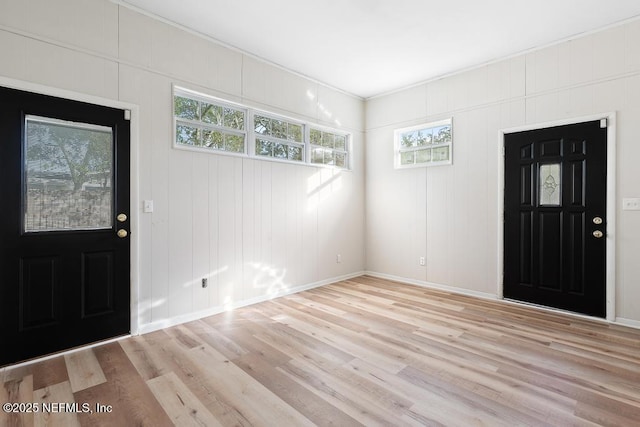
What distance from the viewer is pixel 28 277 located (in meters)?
2.60

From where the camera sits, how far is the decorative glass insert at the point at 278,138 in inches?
167

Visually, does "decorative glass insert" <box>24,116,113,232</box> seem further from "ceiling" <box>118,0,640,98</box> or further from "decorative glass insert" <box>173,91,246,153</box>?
"ceiling" <box>118,0,640,98</box>

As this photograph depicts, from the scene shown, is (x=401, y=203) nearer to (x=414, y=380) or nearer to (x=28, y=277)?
(x=414, y=380)

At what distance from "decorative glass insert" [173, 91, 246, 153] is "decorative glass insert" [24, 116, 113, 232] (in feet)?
2.47

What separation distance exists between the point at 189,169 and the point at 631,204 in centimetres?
474

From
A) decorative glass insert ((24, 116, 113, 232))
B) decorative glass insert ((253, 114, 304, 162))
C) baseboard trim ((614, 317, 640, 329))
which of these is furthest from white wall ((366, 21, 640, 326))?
decorative glass insert ((24, 116, 113, 232))

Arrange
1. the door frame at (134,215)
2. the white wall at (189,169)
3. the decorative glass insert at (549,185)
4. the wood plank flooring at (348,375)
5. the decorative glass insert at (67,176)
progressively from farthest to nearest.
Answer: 1. the decorative glass insert at (549,185)
2. the door frame at (134,215)
3. the white wall at (189,169)
4. the decorative glass insert at (67,176)
5. the wood plank flooring at (348,375)

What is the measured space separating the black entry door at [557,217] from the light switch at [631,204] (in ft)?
0.56

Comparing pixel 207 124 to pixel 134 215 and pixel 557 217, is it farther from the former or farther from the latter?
pixel 557 217

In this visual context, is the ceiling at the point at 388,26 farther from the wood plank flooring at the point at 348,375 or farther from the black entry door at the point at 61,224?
the wood plank flooring at the point at 348,375

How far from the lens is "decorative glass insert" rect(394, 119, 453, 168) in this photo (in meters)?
4.78

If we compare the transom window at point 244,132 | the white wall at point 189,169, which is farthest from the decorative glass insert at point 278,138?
the white wall at point 189,169

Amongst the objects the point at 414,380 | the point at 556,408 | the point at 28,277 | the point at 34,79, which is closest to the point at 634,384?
the point at 556,408

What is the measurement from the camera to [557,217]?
12.5 feet
